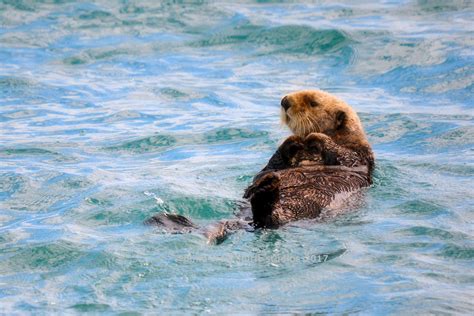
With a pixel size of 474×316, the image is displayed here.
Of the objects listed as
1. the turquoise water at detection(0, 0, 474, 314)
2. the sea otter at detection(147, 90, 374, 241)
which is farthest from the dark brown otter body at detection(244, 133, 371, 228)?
the turquoise water at detection(0, 0, 474, 314)

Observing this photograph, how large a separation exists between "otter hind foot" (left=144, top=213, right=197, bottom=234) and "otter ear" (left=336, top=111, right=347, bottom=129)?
6.81 ft

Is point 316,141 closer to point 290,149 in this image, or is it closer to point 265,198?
point 290,149

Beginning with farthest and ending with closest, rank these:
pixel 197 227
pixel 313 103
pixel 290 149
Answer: pixel 313 103
pixel 290 149
pixel 197 227

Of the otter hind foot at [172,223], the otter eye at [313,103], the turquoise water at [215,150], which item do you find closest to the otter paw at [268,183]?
the turquoise water at [215,150]

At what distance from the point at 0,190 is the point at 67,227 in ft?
4.20

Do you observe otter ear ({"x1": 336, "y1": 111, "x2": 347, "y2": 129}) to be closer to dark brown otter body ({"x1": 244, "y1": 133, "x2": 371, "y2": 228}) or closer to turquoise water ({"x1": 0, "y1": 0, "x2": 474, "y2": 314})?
dark brown otter body ({"x1": 244, "y1": 133, "x2": 371, "y2": 228})

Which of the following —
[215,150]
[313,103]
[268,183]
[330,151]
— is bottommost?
[215,150]

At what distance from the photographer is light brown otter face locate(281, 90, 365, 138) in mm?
7098

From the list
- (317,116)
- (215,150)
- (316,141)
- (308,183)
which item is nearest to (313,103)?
(317,116)

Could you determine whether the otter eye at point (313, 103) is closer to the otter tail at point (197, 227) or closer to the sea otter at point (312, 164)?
the sea otter at point (312, 164)

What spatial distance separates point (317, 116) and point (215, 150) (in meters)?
1.62

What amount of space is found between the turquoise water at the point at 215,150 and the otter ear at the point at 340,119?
58cm

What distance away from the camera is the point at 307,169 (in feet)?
21.5

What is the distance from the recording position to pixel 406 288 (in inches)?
180
